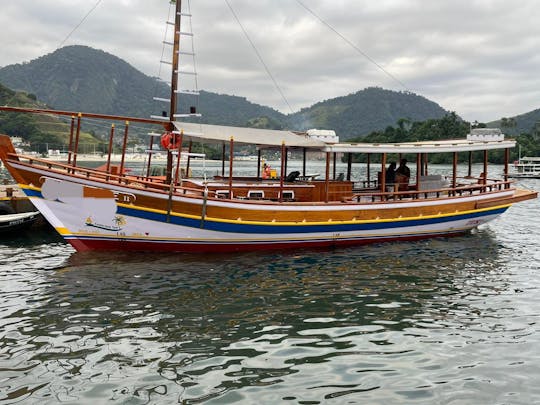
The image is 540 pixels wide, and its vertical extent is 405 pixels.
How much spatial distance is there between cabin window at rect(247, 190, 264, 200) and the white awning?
1.68 metres

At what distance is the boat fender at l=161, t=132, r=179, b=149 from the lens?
13.9 meters

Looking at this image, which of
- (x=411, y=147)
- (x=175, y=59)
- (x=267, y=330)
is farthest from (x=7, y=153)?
(x=411, y=147)

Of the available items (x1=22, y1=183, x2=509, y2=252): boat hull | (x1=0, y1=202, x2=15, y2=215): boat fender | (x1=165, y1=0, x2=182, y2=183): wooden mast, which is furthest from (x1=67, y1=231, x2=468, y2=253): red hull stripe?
(x1=0, y1=202, x2=15, y2=215): boat fender

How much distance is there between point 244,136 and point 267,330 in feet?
25.3

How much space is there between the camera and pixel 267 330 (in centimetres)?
786

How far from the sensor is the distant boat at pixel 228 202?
483 inches

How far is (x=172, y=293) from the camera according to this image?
9.80 metres

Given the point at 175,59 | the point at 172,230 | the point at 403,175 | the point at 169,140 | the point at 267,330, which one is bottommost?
the point at 267,330

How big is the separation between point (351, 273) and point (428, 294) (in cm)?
225

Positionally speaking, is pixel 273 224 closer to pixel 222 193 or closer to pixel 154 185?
pixel 222 193

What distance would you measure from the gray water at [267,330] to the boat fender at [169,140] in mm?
3662

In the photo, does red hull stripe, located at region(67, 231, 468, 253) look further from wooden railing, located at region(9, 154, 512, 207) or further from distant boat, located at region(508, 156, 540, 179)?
distant boat, located at region(508, 156, 540, 179)

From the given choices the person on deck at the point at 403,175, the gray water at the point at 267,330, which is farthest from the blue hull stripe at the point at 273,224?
the person on deck at the point at 403,175

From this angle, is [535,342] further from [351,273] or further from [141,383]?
[141,383]
